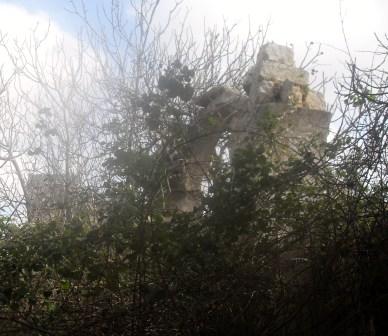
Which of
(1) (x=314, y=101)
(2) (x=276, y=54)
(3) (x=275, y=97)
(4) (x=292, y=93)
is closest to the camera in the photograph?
(4) (x=292, y=93)

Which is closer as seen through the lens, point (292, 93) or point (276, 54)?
point (292, 93)

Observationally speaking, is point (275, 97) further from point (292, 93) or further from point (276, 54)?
point (276, 54)

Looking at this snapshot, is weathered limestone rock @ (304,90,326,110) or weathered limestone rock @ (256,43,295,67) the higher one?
weathered limestone rock @ (256,43,295,67)

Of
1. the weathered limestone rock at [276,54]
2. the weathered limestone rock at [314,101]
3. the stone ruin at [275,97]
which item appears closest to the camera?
the stone ruin at [275,97]

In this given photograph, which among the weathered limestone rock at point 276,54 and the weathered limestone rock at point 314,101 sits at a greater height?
the weathered limestone rock at point 276,54

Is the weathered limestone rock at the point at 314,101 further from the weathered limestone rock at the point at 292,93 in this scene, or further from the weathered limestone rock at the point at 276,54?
the weathered limestone rock at the point at 276,54

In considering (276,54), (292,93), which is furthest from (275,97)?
(276,54)

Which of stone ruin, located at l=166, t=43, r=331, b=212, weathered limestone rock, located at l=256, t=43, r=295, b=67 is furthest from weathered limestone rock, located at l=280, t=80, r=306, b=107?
→ weathered limestone rock, located at l=256, t=43, r=295, b=67

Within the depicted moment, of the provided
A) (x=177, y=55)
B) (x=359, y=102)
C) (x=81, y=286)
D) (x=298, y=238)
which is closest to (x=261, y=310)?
(x=298, y=238)

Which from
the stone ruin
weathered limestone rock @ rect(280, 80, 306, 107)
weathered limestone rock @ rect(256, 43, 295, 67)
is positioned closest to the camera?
the stone ruin

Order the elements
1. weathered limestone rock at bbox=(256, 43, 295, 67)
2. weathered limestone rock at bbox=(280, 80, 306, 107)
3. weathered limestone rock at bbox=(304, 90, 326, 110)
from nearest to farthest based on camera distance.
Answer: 1. weathered limestone rock at bbox=(280, 80, 306, 107)
2. weathered limestone rock at bbox=(304, 90, 326, 110)
3. weathered limestone rock at bbox=(256, 43, 295, 67)

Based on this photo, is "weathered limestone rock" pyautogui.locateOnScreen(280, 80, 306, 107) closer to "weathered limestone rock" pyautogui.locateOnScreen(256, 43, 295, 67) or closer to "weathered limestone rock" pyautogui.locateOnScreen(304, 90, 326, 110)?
"weathered limestone rock" pyautogui.locateOnScreen(304, 90, 326, 110)

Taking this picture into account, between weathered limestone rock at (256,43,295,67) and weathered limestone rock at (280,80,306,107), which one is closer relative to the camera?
weathered limestone rock at (280,80,306,107)

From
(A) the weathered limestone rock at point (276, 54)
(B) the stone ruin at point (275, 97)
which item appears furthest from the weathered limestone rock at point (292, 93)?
(A) the weathered limestone rock at point (276, 54)
